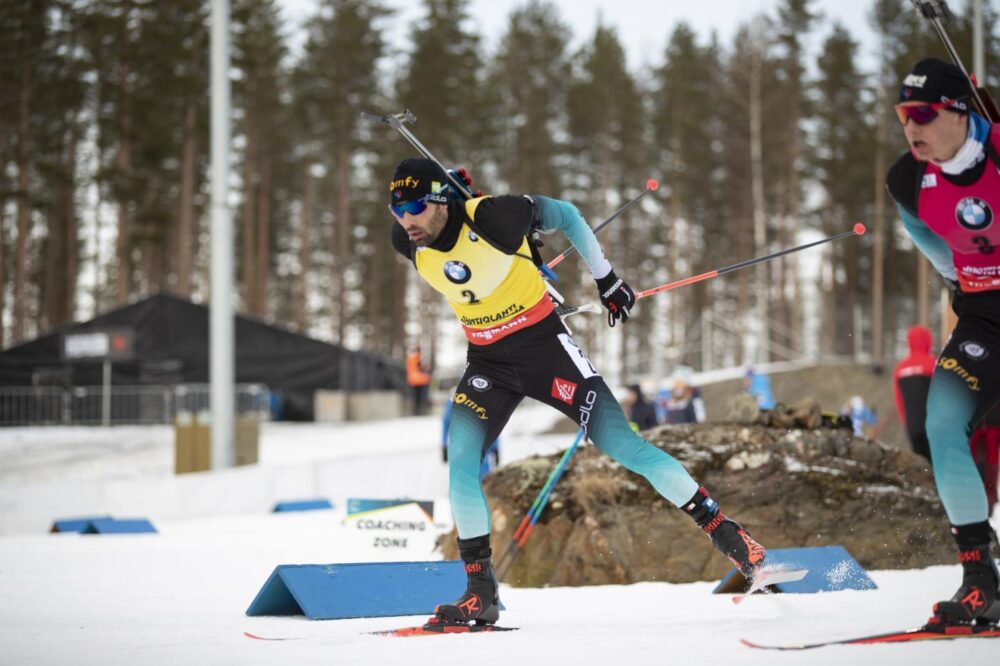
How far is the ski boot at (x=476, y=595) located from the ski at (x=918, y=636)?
130 cm

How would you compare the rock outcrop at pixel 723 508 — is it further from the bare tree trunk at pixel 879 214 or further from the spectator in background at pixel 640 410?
the bare tree trunk at pixel 879 214

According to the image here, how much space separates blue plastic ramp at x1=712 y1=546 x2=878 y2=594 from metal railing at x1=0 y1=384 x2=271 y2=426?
19.3m

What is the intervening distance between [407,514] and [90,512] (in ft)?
19.6

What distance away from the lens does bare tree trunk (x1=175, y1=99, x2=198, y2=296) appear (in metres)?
32.1

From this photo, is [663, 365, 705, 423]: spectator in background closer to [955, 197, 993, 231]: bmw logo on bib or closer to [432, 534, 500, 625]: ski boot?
[432, 534, 500, 625]: ski boot

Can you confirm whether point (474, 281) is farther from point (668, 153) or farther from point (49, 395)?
point (668, 153)

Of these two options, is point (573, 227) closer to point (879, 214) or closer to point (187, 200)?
point (187, 200)

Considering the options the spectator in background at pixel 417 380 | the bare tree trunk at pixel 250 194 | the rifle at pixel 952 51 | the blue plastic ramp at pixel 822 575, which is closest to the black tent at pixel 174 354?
the spectator in background at pixel 417 380

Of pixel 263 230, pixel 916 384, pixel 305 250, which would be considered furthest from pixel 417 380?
pixel 263 230

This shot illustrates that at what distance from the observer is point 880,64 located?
34594mm

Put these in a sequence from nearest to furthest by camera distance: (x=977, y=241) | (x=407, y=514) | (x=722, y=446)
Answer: (x=977, y=241), (x=722, y=446), (x=407, y=514)

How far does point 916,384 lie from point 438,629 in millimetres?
5569

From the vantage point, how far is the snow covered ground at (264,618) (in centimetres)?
377

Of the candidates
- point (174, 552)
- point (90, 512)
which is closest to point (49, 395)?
point (90, 512)
